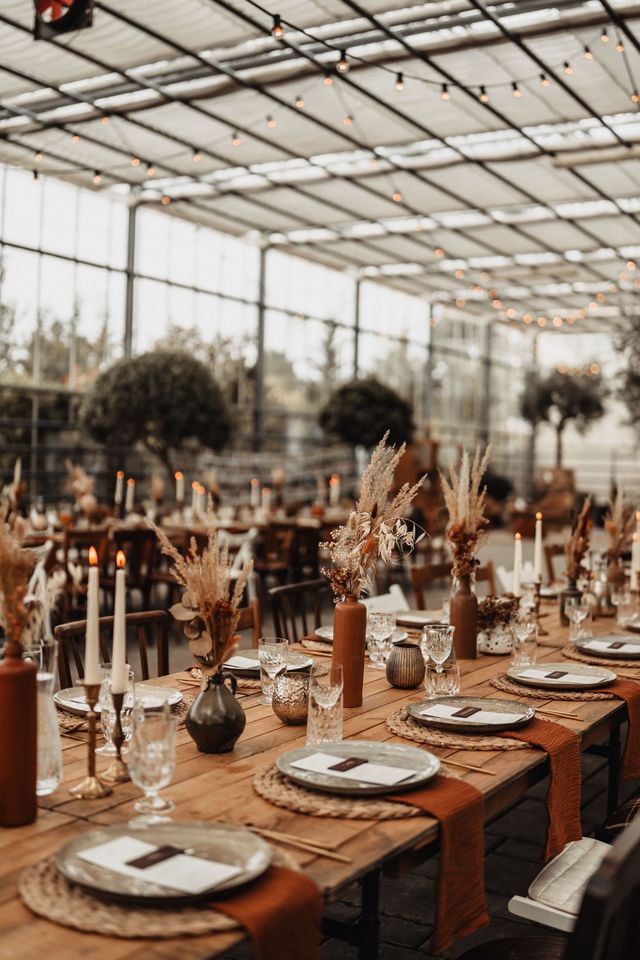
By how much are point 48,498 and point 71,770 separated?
1127cm

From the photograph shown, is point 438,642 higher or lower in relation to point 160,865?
higher

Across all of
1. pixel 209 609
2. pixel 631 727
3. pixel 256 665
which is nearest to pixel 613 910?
pixel 209 609

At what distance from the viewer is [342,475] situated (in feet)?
59.4

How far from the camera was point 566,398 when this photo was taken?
22109 mm

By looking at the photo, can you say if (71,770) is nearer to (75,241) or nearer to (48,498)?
(48,498)

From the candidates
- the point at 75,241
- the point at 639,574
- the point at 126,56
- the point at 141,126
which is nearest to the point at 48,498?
the point at 75,241

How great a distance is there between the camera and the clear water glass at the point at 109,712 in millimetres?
2293

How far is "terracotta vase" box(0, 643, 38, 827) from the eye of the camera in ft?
6.03

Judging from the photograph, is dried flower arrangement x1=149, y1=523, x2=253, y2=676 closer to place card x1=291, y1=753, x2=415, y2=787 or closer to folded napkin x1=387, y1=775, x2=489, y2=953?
place card x1=291, y1=753, x2=415, y2=787

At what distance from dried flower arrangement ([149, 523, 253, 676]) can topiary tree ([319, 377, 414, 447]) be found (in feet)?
40.6

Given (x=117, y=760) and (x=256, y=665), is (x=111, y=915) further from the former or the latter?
(x=256, y=665)

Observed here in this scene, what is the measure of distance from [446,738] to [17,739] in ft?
3.48

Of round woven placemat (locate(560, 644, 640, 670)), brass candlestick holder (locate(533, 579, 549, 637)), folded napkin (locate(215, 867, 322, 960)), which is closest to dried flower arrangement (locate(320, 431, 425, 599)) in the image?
round woven placemat (locate(560, 644, 640, 670))

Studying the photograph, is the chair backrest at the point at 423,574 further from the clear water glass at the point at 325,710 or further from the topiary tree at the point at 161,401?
the topiary tree at the point at 161,401
